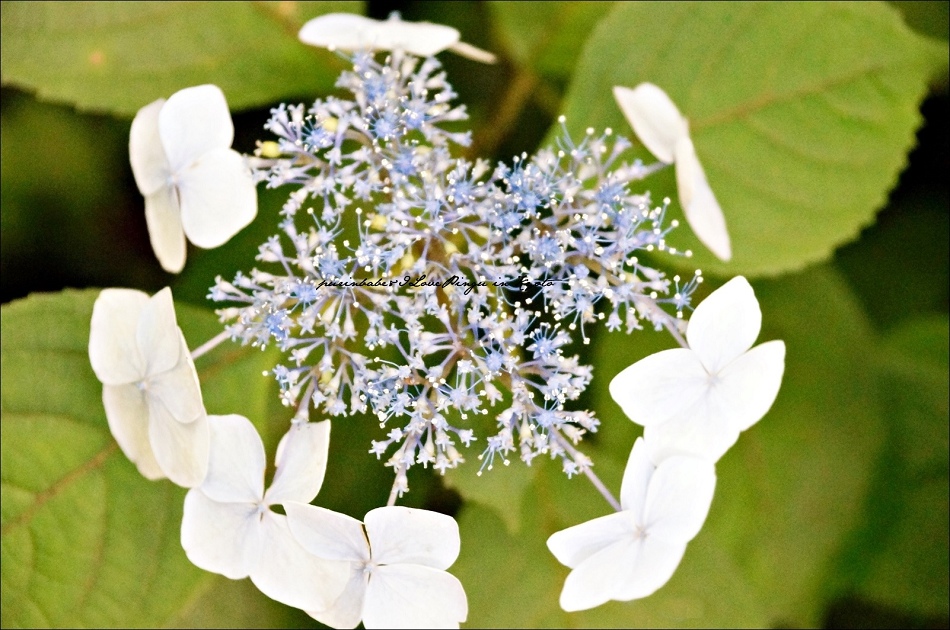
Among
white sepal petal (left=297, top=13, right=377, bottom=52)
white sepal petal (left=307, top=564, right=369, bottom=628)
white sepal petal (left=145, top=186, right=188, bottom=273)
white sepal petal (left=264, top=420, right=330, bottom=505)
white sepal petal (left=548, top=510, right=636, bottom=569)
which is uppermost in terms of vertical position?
white sepal petal (left=297, top=13, right=377, bottom=52)

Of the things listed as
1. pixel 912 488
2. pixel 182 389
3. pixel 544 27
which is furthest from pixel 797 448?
pixel 182 389

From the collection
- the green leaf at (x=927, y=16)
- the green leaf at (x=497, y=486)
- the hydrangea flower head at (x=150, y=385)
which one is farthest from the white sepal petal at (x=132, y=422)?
the green leaf at (x=927, y=16)

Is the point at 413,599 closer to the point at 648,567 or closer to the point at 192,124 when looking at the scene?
the point at 648,567

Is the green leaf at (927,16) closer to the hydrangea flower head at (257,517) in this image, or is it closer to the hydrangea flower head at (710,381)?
the hydrangea flower head at (710,381)

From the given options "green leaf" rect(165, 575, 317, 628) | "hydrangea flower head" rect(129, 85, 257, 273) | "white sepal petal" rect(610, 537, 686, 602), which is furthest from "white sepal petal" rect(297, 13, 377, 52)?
"green leaf" rect(165, 575, 317, 628)

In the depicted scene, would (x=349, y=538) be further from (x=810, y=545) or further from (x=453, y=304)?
(x=810, y=545)

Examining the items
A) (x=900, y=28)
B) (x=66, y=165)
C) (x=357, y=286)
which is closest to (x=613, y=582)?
(x=357, y=286)

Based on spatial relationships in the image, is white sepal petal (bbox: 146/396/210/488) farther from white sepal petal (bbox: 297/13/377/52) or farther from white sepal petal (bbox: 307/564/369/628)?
white sepal petal (bbox: 297/13/377/52)
